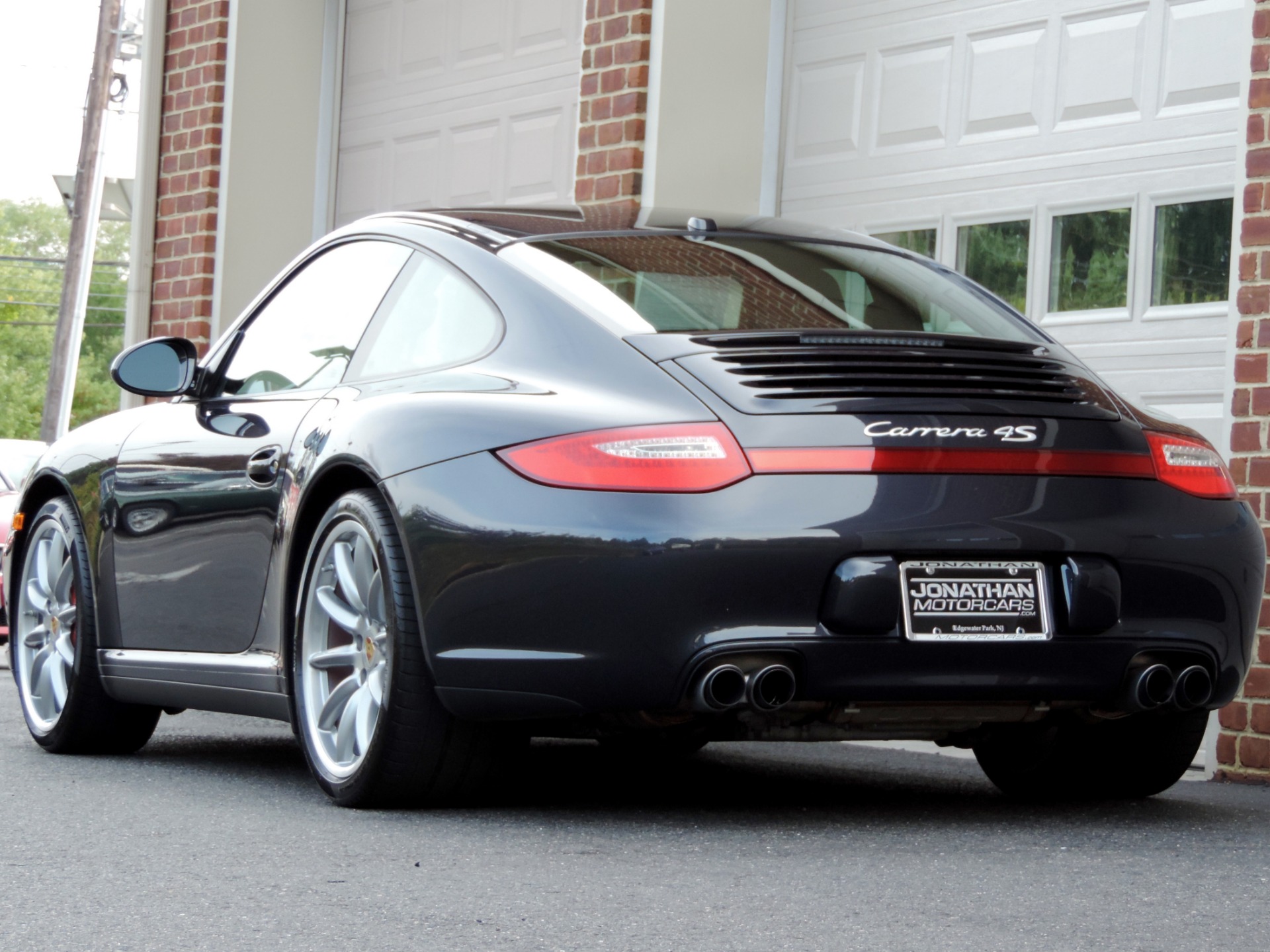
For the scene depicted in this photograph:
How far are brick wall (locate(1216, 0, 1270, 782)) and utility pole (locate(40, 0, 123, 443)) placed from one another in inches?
1004

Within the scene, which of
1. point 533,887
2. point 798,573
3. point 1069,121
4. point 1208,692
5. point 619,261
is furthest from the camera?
point 1069,121

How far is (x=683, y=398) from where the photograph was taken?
4090mm

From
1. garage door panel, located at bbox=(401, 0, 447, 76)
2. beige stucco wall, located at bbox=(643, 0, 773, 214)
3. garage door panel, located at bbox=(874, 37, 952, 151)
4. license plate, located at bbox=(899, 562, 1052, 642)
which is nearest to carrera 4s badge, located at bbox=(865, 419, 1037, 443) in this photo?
license plate, located at bbox=(899, 562, 1052, 642)

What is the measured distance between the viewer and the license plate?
4059 mm

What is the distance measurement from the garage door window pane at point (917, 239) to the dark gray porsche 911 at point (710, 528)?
2.84 metres

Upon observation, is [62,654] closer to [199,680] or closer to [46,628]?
[46,628]

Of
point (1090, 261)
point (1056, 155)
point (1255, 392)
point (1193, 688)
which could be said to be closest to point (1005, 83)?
point (1056, 155)

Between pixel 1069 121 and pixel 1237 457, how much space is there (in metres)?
1.76

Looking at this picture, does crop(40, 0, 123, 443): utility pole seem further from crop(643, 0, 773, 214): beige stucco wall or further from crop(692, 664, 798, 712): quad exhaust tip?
crop(692, 664, 798, 712): quad exhaust tip

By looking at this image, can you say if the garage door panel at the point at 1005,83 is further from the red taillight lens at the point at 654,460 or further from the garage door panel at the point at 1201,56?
the red taillight lens at the point at 654,460

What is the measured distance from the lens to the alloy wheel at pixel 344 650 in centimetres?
443

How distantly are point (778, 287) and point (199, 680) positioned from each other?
176 cm

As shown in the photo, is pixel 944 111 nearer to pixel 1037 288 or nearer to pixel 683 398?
pixel 1037 288

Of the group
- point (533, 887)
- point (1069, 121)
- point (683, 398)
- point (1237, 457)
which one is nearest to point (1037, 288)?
point (1069, 121)
